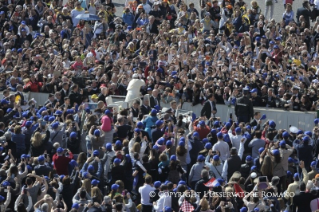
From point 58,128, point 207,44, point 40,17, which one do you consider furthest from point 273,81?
point 40,17

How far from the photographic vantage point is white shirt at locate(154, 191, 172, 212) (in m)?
21.9

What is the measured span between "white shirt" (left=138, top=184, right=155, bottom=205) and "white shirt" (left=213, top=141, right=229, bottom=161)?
8.52 feet

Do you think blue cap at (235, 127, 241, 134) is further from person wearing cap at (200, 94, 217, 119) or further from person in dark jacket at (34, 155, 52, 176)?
person in dark jacket at (34, 155, 52, 176)

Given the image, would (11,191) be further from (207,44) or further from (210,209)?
(207,44)

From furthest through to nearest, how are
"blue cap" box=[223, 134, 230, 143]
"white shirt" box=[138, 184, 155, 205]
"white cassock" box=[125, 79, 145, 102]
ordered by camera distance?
"white cassock" box=[125, 79, 145, 102] < "blue cap" box=[223, 134, 230, 143] < "white shirt" box=[138, 184, 155, 205]

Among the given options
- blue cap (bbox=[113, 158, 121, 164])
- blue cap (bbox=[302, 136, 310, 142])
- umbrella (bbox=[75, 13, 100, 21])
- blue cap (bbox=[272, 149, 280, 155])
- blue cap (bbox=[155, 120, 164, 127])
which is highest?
umbrella (bbox=[75, 13, 100, 21])

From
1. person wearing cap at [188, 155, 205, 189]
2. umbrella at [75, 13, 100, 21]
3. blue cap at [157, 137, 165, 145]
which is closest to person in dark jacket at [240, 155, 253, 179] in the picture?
person wearing cap at [188, 155, 205, 189]

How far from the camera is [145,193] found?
2264 centimetres

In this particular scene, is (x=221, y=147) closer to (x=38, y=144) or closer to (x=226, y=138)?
(x=226, y=138)

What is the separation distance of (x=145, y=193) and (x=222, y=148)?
2862 mm

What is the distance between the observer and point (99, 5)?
122ft

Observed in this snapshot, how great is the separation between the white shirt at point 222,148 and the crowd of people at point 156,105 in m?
0.05

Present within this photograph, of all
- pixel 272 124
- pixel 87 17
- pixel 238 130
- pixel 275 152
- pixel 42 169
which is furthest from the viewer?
pixel 87 17

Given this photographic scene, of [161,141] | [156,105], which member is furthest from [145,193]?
[156,105]
